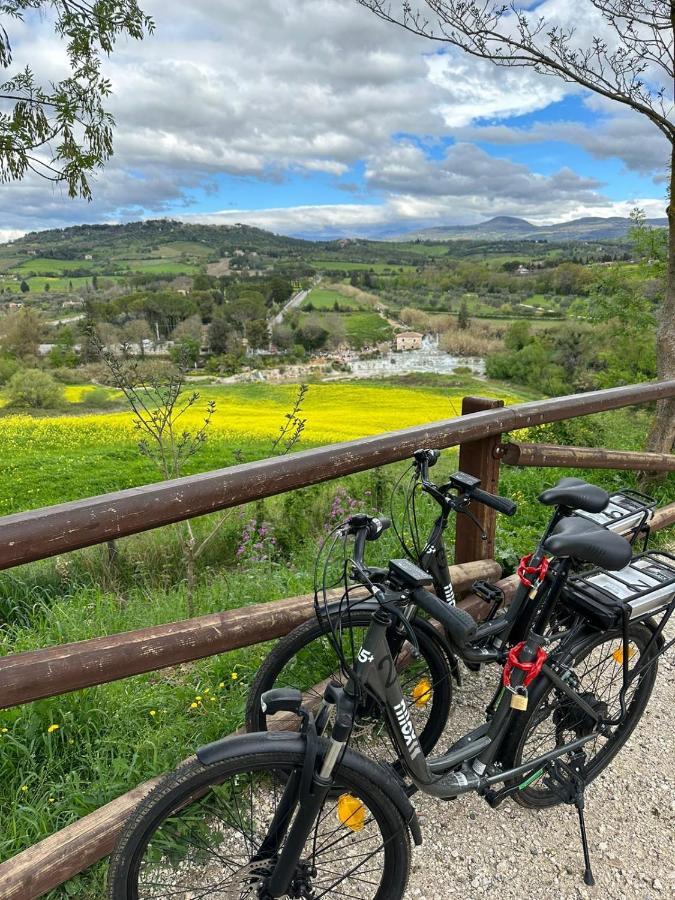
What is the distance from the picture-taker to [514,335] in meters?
20.8

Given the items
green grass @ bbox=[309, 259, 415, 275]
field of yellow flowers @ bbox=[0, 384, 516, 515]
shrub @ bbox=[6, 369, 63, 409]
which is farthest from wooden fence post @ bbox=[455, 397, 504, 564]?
green grass @ bbox=[309, 259, 415, 275]

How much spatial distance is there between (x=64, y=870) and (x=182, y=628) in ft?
2.43

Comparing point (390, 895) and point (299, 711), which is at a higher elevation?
point (299, 711)

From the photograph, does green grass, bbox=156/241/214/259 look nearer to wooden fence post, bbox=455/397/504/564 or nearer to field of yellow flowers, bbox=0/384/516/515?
field of yellow flowers, bbox=0/384/516/515

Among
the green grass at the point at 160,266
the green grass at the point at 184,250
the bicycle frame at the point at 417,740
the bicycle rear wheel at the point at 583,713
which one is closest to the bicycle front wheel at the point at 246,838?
the bicycle frame at the point at 417,740

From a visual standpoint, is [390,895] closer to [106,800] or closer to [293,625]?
[293,625]

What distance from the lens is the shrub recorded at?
19.8 m

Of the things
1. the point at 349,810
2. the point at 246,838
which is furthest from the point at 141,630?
the point at 349,810

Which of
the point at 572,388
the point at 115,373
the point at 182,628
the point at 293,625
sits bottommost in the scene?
the point at 572,388

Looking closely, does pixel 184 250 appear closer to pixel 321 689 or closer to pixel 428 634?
pixel 321 689

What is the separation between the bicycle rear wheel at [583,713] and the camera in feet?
6.62

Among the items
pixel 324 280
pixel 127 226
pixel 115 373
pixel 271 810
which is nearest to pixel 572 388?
pixel 115 373

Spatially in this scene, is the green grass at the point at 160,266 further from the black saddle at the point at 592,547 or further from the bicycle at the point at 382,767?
the black saddle at the point at 592,547

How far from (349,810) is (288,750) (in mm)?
354
